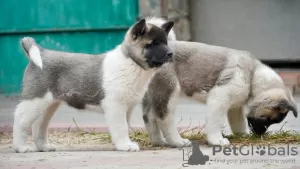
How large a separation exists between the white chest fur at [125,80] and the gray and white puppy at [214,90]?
40 cm

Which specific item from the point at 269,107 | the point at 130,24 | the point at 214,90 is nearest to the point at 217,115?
the point at 214,90

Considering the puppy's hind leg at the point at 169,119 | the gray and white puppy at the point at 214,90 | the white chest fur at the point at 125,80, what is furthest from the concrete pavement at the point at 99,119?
the white chest fur at the point at 125,80

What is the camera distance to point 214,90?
7711 mm

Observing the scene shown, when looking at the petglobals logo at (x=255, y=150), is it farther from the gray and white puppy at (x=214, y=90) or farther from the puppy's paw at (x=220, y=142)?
the gray and white puppy at (x=214, y=90)

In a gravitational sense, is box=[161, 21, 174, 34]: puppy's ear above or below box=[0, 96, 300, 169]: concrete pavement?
above

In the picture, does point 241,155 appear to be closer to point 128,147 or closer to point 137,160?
point 137,160

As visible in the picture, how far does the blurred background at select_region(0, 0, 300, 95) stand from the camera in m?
12.9

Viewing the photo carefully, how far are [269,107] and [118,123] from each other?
1.58 meters

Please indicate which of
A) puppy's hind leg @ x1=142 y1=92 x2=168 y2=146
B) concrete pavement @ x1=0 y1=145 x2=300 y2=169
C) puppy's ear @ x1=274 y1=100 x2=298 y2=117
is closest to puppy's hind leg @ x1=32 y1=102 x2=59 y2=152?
concrete pavement @ x1=0 y1=145 x2=300 y2=169

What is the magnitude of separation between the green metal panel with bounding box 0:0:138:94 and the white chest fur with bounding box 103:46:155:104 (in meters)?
5.70

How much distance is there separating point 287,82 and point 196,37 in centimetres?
168

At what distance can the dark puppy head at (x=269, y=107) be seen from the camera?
305 inches

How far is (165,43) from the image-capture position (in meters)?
7.12

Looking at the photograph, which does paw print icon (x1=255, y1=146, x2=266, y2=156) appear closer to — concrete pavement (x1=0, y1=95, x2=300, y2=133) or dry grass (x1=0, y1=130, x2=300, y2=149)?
dry grass (x1=0, y1=130, x2=300, y2=149)
